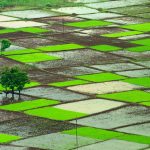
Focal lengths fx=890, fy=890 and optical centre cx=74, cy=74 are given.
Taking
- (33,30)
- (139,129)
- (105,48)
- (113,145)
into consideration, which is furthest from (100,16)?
(113,145)

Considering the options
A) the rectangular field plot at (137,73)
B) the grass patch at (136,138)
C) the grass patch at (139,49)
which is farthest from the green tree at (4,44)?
the grass patch at (136,138)

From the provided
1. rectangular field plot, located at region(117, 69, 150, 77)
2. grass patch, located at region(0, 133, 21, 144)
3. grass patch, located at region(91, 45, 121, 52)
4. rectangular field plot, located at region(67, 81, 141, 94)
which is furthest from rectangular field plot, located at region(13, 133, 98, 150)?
grass patch, located at region(91, 45, 121, 52)

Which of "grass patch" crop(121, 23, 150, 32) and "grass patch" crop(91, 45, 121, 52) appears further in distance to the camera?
"grass patch" crop(121, 23, 150, 32)

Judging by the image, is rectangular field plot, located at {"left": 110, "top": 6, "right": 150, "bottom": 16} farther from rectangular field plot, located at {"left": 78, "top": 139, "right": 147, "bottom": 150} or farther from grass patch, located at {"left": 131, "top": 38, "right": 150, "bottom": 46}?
rectangular field plot, located at {"left": 78, "top": 139, "right": 147, "bottom": 150}

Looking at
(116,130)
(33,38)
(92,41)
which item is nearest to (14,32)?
(33,38)

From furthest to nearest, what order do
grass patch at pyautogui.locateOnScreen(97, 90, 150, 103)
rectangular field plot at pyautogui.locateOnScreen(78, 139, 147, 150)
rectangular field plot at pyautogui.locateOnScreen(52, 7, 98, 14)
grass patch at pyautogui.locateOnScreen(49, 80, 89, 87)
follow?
1. rectangular field plot at pyautogui.locateOnScreen(52, 7, 98, 14)
2. grass patch at pyautogui.locateOnScreen(49, 80, 89, 87)
3. grass patch at pyautogui.locateOnScreen(97, 90, 150, 103)
4. rectangular field plot at pyautogui.locateOnScreen(78, 139, 147, 150)

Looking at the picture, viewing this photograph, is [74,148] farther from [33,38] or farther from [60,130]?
Result: [33,38]

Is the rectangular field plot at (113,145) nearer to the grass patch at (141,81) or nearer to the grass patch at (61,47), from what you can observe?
the grass patch at (141,81)
